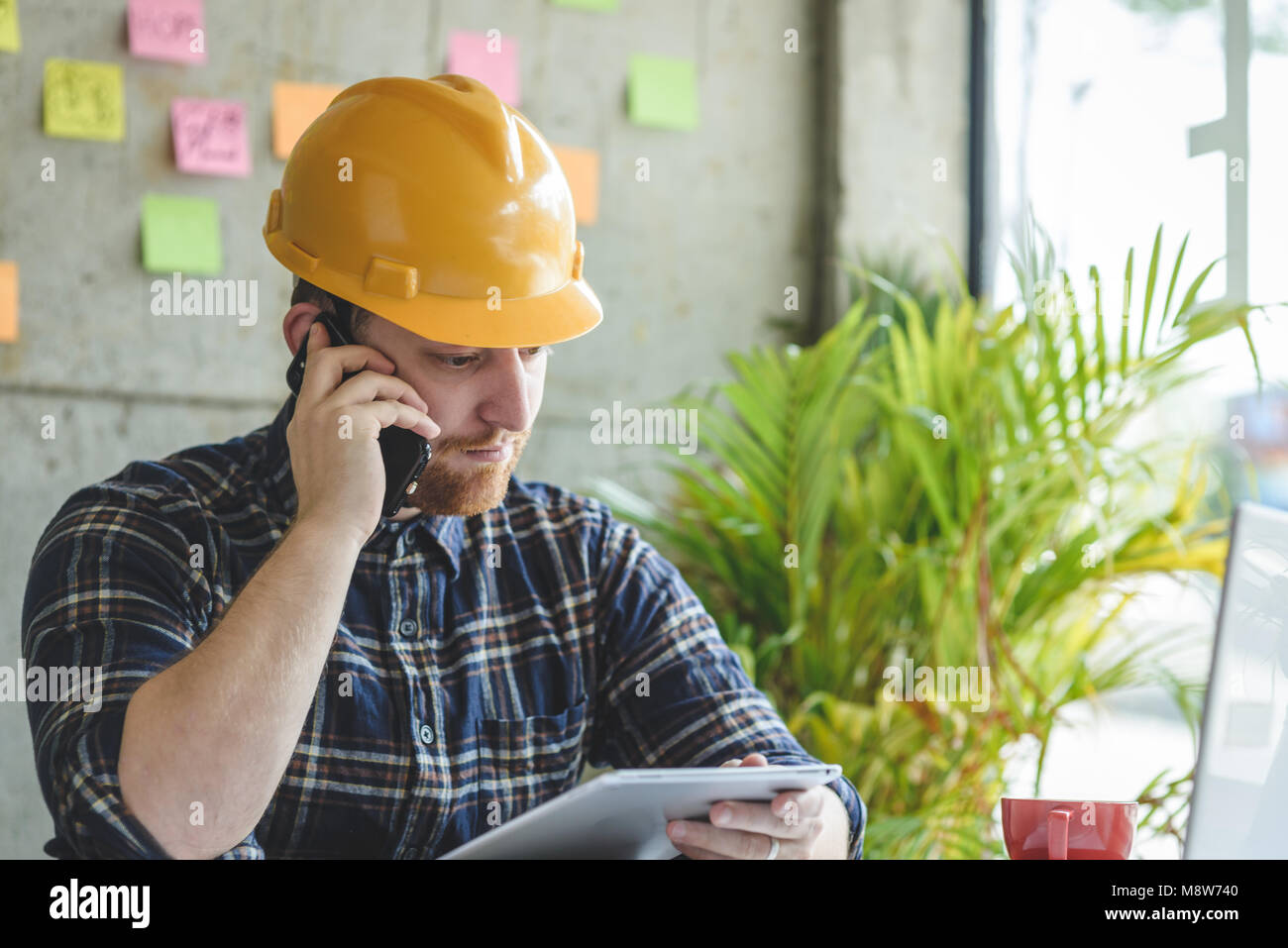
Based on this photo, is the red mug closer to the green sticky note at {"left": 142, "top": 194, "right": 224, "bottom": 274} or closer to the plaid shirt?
the plaid shirt

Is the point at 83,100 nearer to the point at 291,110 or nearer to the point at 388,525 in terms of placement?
the point at 291,110

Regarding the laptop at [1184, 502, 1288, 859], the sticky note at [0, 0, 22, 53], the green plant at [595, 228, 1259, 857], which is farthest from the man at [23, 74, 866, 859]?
the sticky note at [0, 0, 22, 53]

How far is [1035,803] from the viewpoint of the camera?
0.88 meters

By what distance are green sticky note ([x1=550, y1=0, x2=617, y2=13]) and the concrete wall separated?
16mm

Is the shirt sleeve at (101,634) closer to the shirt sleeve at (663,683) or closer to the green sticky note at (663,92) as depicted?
the shirt sleeve at (663,683)

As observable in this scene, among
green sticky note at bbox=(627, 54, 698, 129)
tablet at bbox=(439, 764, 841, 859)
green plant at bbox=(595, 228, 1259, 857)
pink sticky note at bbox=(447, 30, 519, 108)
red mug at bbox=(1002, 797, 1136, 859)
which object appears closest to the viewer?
tablet at bbox=(439, 764, 841, 859)

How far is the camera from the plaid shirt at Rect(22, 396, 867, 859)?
3.28ft

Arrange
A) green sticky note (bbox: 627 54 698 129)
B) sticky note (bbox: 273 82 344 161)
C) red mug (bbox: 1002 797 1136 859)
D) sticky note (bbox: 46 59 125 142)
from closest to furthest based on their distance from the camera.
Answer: red mug (bbox: 1002 797 1136 859) → sticky note (bbox: 46 59 125 142) → sticky note (bbox: 273 82 344 161) → green sticky note (bbox: 627 54 698 129)

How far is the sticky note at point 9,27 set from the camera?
5.87ft

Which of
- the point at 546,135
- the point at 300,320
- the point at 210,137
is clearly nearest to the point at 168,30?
the point at 210,137

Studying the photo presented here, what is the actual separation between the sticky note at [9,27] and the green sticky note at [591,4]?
2.79 feet

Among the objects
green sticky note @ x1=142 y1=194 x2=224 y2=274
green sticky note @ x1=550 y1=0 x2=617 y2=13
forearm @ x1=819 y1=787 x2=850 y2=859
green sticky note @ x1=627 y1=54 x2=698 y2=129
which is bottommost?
Result: forearm @ x1=819 y1=787 x2=850 y2=859
